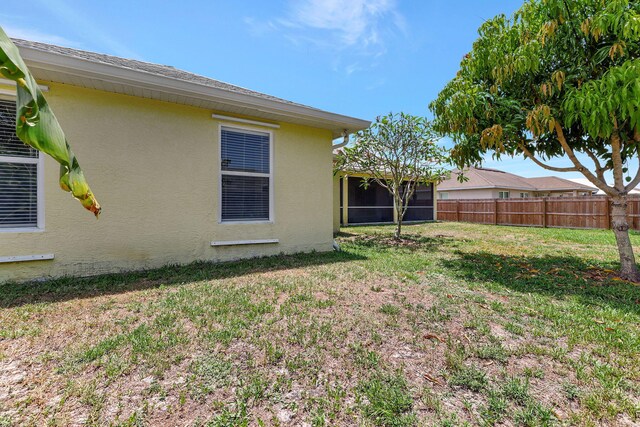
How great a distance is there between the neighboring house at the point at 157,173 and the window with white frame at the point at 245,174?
0.07 ft

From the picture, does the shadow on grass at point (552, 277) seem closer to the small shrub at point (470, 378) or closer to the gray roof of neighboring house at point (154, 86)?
the small shrub at point (470, 378)

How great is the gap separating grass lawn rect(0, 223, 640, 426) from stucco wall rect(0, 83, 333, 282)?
1.86 feet

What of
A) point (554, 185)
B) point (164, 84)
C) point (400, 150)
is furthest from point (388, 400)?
point (554, 185)

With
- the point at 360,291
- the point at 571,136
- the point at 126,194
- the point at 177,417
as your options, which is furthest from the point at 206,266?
the point at 571,136

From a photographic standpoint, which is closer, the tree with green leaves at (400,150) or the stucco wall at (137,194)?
the stucco wall at (137,194)

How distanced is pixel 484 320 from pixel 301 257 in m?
3.90

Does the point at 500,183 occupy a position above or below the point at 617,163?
above

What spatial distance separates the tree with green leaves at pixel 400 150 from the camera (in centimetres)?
Answer: 884

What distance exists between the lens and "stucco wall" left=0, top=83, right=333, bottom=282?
447 cm

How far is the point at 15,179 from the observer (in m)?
4.33

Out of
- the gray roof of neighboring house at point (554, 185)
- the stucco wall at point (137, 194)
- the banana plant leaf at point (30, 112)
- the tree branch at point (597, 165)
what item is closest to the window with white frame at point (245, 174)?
the stucco wall at point (137, 194)

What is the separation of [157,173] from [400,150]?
698 cm

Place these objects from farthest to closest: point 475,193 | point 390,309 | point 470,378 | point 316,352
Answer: point 475,193
point 390,309
point 316,352
point 470,378

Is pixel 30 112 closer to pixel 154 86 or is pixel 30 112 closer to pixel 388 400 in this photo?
pixel 388 400
